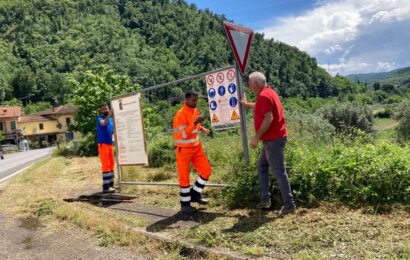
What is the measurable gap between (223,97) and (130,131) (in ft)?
9.20

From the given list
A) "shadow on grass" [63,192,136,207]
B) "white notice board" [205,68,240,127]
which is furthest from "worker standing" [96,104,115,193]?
Answer: "white notice board" [205,68,240,127]

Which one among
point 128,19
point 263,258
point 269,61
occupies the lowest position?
point 263,258

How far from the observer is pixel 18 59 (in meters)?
132

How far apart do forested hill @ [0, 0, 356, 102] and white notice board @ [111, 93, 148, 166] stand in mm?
79421

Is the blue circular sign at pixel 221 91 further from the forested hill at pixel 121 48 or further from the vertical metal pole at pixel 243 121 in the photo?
the forested hill at pixel 121 48

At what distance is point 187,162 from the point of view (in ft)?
21.5

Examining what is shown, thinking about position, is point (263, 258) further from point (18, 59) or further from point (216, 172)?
point (18, 59)

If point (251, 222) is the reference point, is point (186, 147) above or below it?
above

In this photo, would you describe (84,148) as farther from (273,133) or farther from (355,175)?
(355,175)

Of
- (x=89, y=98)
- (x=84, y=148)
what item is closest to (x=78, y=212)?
(x=84, y=148)

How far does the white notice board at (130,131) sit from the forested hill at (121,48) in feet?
261

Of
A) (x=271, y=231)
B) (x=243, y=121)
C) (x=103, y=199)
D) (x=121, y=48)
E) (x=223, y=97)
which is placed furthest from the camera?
(x=121, y=48)

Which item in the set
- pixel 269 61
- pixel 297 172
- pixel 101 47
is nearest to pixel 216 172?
pixel 297 172

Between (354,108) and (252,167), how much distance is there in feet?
128
